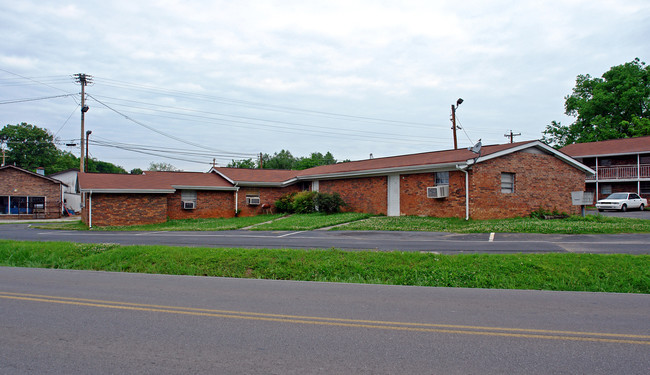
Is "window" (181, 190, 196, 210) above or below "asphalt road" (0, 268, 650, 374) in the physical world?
above

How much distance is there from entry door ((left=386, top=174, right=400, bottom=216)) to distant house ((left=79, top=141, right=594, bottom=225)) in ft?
0.18

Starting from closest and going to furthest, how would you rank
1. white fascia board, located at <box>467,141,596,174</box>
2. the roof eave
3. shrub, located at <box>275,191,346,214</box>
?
white fascia board, located at <box>467,141,596,174</box> < the roof eave < shrub, located at <box>275,191,346,214</box>

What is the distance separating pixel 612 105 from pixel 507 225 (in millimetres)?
36931

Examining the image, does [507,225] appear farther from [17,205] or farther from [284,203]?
[17,205]

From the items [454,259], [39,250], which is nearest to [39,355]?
[454,259]

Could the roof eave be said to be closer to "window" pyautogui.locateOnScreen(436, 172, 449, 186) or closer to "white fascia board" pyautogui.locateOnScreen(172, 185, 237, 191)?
"white fascia board" pyautogui.locateOnScreen(172, 185, 237, 191)

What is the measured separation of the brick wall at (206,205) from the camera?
29491 mm

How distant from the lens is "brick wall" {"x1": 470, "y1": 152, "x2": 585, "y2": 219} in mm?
21234

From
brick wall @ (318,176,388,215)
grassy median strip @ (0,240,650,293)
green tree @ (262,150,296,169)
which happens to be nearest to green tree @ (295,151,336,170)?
green tree @ (262,150,296,169)

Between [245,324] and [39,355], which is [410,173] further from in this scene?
[39,355]

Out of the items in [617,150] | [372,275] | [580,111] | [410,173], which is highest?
[580,111]

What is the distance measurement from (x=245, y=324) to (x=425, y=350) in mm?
2367

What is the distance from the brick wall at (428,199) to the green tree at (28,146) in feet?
212

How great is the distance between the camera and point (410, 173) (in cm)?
2394
